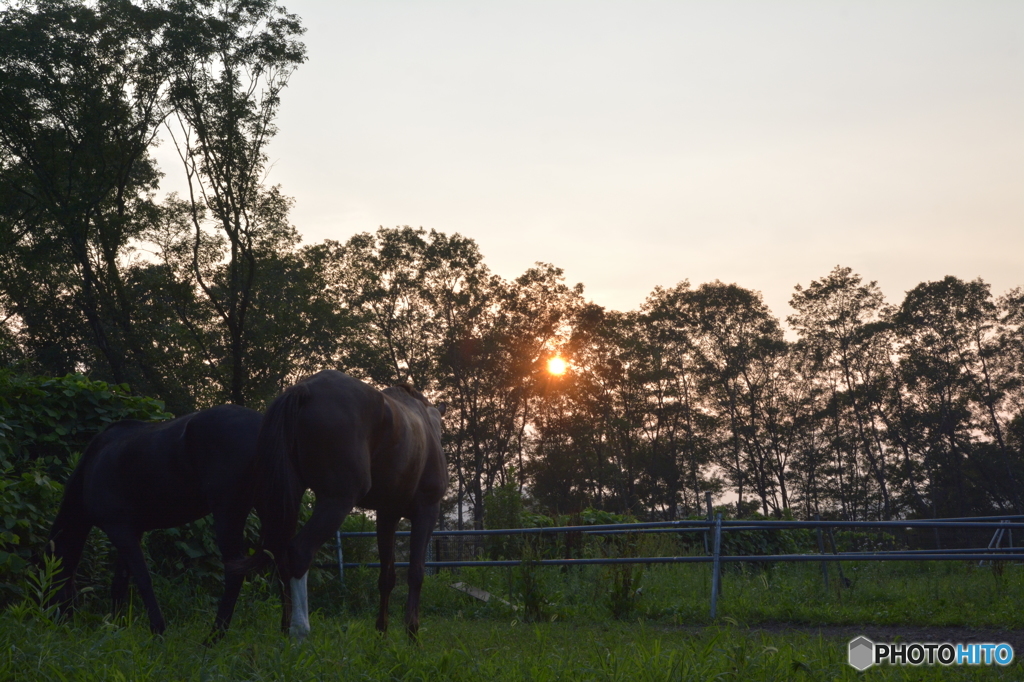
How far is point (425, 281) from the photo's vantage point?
3912 cm

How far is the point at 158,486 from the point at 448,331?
3325 centimetres

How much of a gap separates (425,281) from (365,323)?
6.70m

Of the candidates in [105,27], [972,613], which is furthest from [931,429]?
[105,27]

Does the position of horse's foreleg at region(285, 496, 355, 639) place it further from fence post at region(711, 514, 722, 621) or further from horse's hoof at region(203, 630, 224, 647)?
fence post at region(711, 514, 722, 621)

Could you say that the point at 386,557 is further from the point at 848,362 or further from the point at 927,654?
the point at 848,362

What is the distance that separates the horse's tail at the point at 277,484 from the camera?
513 cm

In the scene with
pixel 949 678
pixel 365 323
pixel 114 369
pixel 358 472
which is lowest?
pixel 949 678

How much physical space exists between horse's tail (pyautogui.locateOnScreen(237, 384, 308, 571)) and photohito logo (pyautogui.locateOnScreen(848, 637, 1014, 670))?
11.9ft

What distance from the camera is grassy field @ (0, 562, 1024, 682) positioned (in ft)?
12.8

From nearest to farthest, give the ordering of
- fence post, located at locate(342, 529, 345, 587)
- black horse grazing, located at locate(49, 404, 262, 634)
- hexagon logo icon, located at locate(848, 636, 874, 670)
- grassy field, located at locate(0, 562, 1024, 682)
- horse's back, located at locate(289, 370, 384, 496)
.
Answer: grassy field, located at locate(0, 562, 1024, 682), hexagon logo icon, located at locate(848, 636, 874, 670), horse's back, located at locate(289, 370, 384, 496), black horse grazing, located at locate(49, 404, 262, 634), fence post, located at locate(342, 529, 345, 587)

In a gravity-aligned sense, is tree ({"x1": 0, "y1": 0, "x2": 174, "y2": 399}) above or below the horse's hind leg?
above

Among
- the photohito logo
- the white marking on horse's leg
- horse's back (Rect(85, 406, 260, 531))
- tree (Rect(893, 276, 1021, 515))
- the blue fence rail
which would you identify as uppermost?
tree (Rect(893, 276, 1021, 515))

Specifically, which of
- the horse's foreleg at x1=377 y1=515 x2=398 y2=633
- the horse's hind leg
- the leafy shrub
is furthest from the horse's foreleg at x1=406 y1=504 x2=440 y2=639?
the leafy shrub

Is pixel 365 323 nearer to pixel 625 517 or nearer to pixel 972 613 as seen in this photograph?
pixel 625 517
